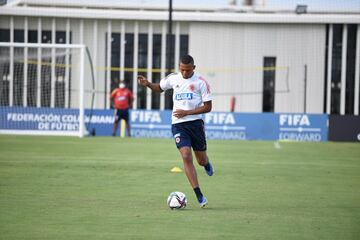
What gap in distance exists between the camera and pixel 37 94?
98.8 feet

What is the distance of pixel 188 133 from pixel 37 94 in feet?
64.0

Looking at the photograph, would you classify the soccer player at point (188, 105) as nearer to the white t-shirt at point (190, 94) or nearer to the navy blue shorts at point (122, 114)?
the white t-shirt at point (190, 94)

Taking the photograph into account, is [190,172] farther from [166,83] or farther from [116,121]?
[116,121]

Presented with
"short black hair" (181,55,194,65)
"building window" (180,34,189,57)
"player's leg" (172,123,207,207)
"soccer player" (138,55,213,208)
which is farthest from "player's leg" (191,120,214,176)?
"building window" (180,34,189,57)

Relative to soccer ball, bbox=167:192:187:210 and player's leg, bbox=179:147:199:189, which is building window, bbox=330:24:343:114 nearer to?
player's leg, bbox=179:147:199:189

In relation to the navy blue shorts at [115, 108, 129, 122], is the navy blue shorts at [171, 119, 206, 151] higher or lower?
higher

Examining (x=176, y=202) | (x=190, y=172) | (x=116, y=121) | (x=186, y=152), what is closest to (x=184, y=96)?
(x=186, y=152)

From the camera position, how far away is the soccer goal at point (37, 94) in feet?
95.6

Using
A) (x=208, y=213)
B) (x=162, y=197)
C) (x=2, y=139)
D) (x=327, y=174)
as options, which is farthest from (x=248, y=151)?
(x=208, y=213)

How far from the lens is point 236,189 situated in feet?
44.4

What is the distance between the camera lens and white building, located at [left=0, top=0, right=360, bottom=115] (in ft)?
121

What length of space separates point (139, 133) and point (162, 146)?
23.2ft

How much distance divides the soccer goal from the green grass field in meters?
6.64

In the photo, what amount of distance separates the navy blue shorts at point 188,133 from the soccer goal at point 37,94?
57.0 ft
